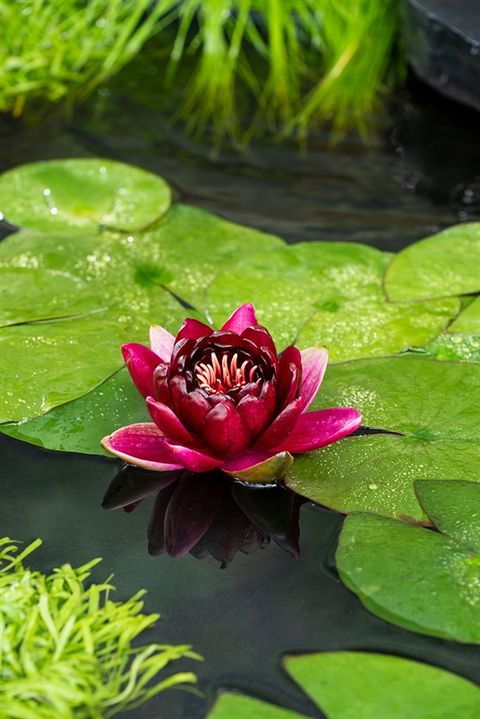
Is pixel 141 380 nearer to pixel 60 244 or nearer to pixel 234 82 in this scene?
A: pixel 60 244

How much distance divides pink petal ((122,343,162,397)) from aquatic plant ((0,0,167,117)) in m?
1.47

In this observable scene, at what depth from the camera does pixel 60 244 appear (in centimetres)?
190

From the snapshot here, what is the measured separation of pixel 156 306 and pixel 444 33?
1.35 meters

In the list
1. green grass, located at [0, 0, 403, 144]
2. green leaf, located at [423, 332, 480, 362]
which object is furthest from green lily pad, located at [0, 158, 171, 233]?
green leaf, located at [423, 332, 480, 362]

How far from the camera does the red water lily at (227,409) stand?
125cm

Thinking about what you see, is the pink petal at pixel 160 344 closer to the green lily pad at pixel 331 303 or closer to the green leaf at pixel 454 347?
the green lily pad at pixel 331 303

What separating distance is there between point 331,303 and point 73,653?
86 cm

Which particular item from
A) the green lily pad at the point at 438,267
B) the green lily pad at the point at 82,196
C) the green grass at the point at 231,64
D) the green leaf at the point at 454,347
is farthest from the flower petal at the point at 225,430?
the green grass at the point at 231,64

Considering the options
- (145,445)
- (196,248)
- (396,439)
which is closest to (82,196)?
(196,248)

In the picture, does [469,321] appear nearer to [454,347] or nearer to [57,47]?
[454,347]

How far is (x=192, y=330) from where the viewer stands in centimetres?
139

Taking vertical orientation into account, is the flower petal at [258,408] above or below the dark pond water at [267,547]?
above

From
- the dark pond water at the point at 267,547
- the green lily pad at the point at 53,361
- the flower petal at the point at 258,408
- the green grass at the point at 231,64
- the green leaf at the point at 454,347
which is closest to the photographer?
the dark pond water at the point at 267,547

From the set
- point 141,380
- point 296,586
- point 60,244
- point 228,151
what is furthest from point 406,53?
point 296,586
